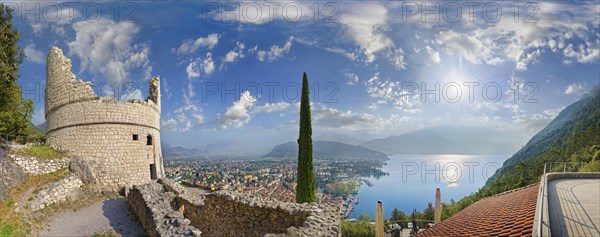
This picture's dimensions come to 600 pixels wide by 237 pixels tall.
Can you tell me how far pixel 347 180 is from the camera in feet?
127

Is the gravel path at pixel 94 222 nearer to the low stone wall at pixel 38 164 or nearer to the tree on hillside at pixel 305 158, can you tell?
the low stone wall at pixel 38 164

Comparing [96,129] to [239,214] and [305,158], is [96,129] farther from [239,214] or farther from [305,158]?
[305,158]

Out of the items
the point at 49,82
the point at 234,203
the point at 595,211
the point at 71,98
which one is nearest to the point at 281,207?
the point at 234,203

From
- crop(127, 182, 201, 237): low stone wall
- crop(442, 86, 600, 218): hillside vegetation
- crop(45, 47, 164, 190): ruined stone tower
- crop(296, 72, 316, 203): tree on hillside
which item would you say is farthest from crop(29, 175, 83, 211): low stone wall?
crop(442, 86, 600, 218): hillside vegetation

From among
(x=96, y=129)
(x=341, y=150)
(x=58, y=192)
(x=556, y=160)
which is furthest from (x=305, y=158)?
(x=341, y=150)

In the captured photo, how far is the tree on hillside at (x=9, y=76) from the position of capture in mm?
16969

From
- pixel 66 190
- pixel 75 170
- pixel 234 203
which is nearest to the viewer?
pixel 234 203

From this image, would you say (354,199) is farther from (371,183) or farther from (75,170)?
(75,170)

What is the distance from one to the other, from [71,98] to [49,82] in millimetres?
2361

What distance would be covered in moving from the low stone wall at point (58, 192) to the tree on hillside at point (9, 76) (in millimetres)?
A: 4565

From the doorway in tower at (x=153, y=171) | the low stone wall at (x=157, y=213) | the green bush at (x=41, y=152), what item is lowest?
the low stone wall at (x=157, y=213)

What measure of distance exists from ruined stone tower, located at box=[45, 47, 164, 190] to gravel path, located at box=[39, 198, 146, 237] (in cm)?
212

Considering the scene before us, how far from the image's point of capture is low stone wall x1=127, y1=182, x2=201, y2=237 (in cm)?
960

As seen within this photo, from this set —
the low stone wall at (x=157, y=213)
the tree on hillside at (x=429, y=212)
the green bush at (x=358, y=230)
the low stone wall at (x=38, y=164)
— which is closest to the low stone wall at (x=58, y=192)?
the low stone wall at (x=38, y=164)
